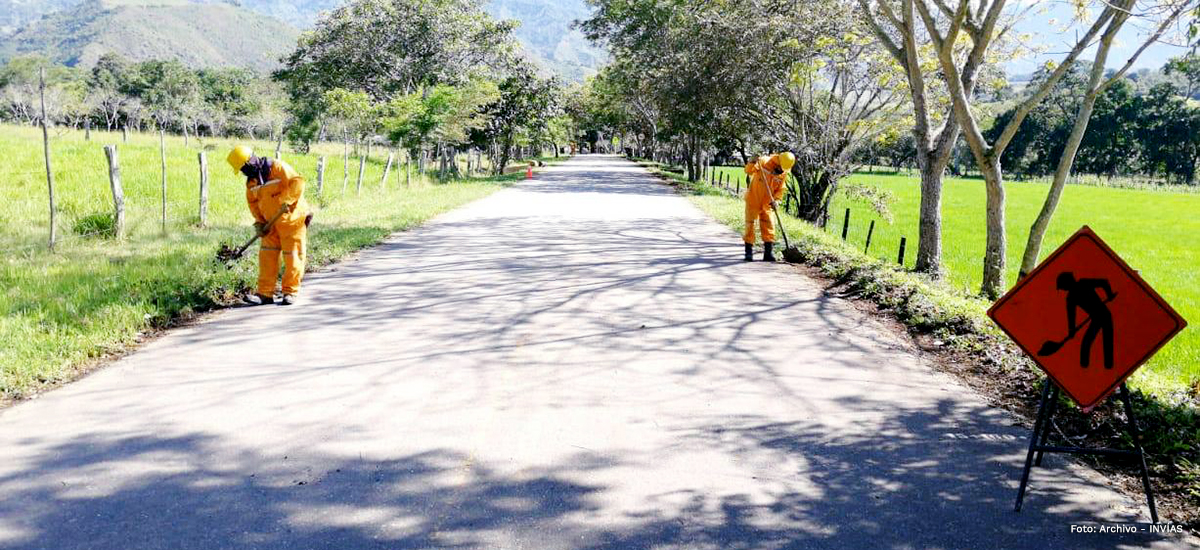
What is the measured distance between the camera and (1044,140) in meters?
63.7

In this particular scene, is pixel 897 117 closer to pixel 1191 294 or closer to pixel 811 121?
pixel 811 121

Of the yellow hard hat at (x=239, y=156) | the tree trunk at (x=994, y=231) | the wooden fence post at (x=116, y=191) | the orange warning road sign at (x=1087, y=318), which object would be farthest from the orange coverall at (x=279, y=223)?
the tree trunk at (x=994, y=231)

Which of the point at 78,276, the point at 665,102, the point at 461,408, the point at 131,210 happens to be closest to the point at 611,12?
the point at 665,102

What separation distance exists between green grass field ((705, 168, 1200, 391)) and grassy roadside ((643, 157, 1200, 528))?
0.59m

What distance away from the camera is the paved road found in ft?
10.6

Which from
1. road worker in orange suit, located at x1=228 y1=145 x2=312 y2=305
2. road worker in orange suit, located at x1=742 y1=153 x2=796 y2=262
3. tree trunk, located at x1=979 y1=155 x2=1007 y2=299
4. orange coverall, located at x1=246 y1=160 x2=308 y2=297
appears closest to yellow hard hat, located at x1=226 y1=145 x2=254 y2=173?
road worker in orange suit, located at x1=228 y1=145 x2=312 y2=305

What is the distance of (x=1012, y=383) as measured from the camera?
208 inches

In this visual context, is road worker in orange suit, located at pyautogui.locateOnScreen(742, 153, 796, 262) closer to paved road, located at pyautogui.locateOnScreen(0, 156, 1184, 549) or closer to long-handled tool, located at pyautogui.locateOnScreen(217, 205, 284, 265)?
paved road, located at pyautogui.locateOnScreen(0, 156, 1184, 549)

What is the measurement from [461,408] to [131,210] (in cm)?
1078

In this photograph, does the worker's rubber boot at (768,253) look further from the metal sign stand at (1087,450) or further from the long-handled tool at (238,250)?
the metal sign stand at (1087,450)

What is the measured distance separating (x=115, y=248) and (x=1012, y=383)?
9.94m

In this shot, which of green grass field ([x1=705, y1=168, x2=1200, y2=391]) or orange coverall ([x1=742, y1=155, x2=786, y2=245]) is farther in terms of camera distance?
orange coverall ([x1=742, y1=155, x2=786, y2=245])

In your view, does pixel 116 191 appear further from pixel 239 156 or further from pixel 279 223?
pixel 279 223

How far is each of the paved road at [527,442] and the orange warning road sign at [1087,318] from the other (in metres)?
0.59
